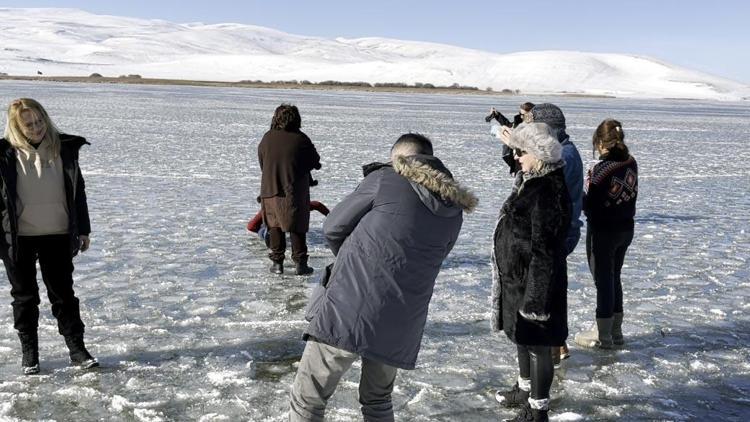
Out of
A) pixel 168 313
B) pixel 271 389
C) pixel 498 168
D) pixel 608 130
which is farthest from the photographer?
pixel 498 168

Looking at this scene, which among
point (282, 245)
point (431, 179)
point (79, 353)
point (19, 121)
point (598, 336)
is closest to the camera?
point (431, 179)

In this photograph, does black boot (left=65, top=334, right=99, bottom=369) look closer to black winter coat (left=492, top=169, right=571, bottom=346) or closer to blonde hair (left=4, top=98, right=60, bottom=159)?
blonde hair (left=4, top=98, right=60, bottom=159)

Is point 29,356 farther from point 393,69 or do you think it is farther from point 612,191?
point 393,69

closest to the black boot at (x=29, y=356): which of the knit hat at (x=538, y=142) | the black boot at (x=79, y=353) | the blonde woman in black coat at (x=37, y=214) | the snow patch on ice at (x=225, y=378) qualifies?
the blonde woman in black coat at (x=37, y=214)

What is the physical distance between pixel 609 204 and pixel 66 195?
335 cm

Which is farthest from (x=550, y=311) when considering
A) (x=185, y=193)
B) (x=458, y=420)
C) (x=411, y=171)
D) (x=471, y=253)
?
(x=185, y=193)

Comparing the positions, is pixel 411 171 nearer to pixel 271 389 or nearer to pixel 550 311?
pixel 550 311

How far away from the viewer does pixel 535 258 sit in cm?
370

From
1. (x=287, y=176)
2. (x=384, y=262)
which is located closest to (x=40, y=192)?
(x=384, y=262)

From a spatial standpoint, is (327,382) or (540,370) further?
(540,370)

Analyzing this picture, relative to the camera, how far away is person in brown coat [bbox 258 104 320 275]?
268 inches

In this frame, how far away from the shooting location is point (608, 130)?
4.90m

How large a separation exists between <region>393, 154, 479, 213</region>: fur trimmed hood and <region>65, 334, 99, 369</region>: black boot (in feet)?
8.93

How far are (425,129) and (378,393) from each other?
23.3 metres
